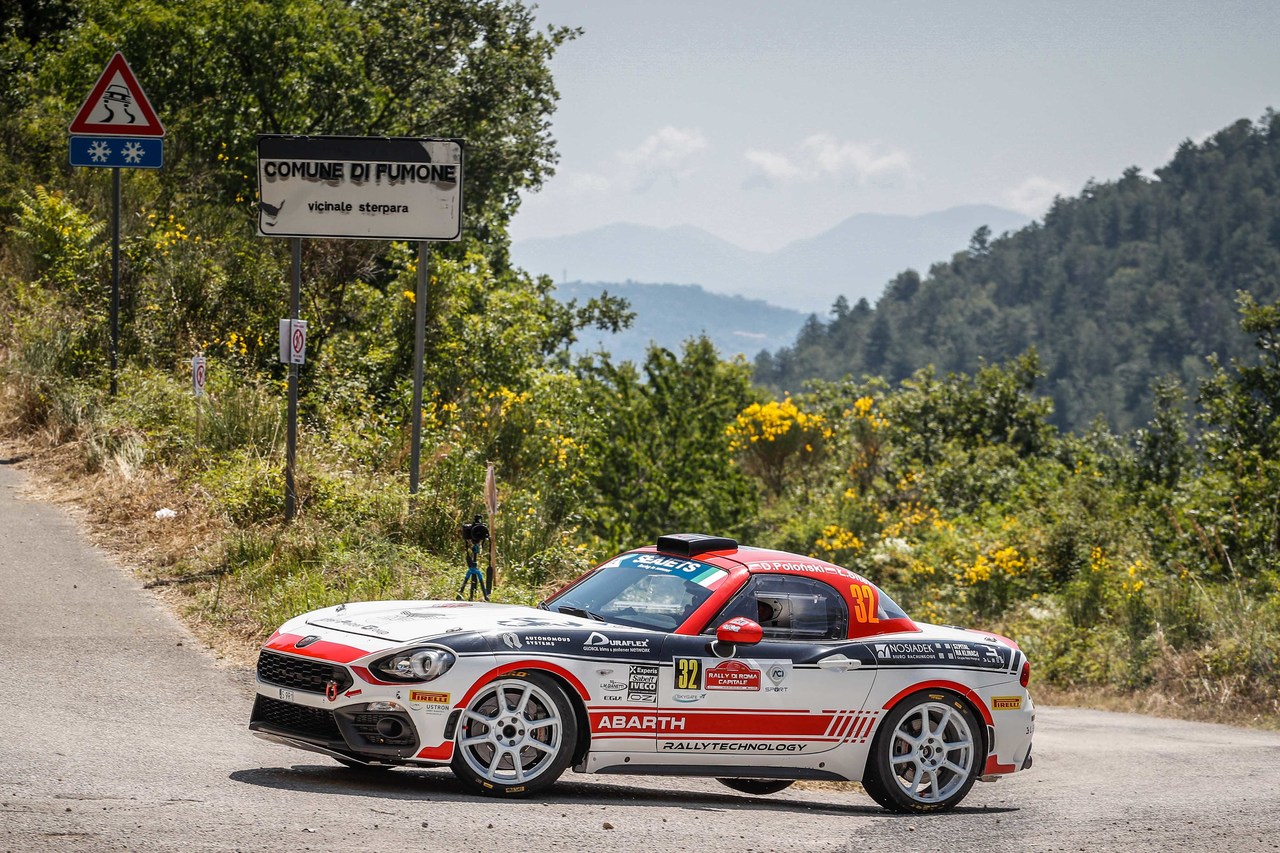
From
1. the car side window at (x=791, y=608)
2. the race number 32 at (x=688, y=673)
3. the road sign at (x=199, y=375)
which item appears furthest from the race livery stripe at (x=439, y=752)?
the road sign at (x=199, y=375)

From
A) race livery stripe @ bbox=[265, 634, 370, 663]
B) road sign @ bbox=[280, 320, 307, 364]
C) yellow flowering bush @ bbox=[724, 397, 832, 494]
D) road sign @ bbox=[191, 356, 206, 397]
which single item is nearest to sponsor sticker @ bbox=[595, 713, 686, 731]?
race livery stripe @ bbox=[265, 634, 370, 663]

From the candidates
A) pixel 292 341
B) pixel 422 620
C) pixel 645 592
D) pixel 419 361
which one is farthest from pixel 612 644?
pixel 292 341

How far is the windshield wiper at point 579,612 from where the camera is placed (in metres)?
7.79

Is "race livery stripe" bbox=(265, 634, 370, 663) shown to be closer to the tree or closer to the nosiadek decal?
the nosiadek decal

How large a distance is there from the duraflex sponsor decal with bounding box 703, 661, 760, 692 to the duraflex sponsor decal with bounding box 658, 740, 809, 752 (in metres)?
0.31

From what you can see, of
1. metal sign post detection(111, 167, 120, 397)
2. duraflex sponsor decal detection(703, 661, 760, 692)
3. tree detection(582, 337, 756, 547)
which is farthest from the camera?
tree detection(582, 337, 756, 547)

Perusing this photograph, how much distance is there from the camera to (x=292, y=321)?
11414 mm

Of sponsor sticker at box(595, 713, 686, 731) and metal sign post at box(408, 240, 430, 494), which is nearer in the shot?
sponsor sticker at box(595, 713, 686, 731)

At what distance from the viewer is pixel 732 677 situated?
25.0 ft

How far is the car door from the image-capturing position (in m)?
7.52

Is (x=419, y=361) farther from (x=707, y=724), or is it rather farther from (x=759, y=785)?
(x=707, y=724)

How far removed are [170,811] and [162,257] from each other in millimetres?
13001

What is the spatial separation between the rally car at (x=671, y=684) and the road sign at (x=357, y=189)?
4.36 meters

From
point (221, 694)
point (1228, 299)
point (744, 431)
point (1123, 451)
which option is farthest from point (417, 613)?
point (1228, 299)
